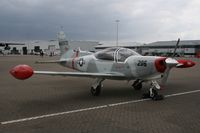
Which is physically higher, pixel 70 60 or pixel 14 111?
pixel 70 60

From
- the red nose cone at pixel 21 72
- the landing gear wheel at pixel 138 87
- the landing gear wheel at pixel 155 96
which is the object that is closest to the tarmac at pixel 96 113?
the landing gear wheel at pixel 155 96

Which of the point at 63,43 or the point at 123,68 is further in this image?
the point at 63,43

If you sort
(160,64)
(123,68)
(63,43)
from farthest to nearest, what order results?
1. (63,43)
2. (123,68)
3. (160,64)

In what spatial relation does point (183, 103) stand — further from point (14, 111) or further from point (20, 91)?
point (20, 91)

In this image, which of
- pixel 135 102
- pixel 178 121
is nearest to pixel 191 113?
pixel 178 121

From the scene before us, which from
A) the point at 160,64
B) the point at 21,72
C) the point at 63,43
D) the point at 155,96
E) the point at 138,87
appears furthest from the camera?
the point at 63,43

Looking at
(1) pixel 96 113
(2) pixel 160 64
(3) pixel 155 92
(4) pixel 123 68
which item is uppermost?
(2) pixel 160 64

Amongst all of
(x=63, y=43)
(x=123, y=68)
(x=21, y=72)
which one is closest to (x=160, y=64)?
(x=123, y=68)

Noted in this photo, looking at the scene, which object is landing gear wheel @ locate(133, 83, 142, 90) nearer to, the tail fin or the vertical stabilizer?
the tail fin

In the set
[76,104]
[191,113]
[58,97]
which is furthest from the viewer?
[58,97]

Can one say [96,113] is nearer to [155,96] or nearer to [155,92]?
[155,96]

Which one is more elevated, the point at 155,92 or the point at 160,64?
the point at 160,64

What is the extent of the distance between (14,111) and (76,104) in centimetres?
193

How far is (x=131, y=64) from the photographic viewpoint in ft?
29.8
